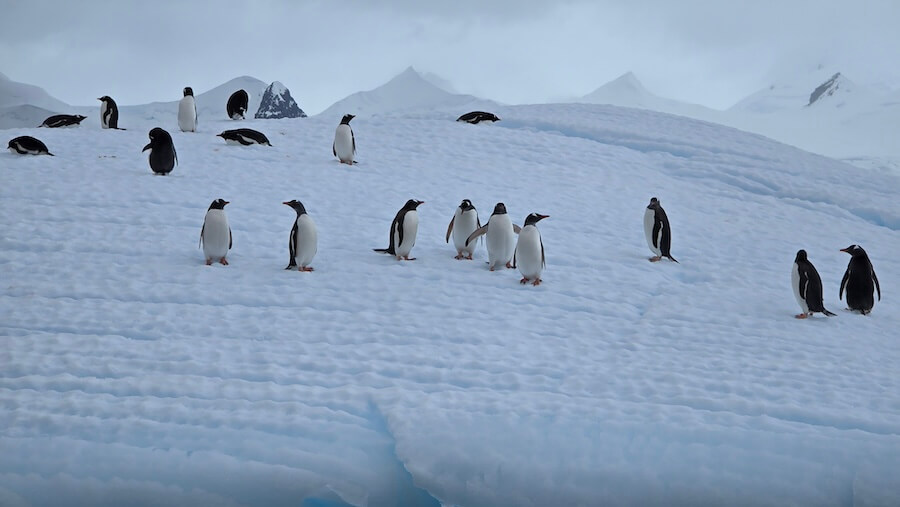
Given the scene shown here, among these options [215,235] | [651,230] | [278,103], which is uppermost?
[278,103]

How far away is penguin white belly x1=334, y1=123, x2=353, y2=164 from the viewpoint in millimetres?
9039

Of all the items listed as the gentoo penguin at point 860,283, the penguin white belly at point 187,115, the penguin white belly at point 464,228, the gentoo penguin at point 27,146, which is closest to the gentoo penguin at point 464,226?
the penguin white belly at point 464,228

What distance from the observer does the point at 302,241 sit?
5.56 m

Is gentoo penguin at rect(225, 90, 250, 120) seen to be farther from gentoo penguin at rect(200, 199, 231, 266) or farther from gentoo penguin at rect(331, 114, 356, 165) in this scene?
gentoo penguin at rect(200, 199, 231, 266)

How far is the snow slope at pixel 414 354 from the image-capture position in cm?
320

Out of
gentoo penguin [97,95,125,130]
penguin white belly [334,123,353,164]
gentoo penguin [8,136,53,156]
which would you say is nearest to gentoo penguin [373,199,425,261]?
penguin white belly [334,123,353,164]

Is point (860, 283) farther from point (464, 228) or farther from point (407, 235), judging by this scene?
point (407, 235)

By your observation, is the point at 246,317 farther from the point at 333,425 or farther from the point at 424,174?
the point at 424,174

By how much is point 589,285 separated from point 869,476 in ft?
8.83

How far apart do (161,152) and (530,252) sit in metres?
4.32

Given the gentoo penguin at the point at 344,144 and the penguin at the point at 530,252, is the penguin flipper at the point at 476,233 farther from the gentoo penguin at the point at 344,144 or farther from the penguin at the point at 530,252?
the gentoo penguin at the point at 344,144

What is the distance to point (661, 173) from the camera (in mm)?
9805

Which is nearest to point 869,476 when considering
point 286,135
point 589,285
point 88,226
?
point 589,285

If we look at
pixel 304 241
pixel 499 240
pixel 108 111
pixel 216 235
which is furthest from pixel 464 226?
pixel 108 111
